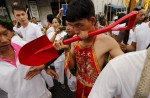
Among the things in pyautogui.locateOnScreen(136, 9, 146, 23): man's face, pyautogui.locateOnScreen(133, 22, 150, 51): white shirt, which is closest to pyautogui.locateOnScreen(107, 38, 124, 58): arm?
pyautogui.locateOnScreen(133, 22, 150, 51): white shirt

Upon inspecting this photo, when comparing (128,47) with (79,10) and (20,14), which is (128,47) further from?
(20,14)

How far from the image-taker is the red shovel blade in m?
1.36

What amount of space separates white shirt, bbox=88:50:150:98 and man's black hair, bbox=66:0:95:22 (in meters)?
0.53

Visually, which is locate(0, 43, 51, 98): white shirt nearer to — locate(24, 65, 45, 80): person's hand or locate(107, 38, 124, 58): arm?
locate(24, 65, 45, 80): person's hand

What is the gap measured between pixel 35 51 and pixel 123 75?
0.89 metres

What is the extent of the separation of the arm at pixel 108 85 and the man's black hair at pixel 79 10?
20.6 inches

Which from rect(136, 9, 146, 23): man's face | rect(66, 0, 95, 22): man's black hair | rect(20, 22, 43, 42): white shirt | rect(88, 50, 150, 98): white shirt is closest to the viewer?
rect(88, 50, 150, 98): white shirt

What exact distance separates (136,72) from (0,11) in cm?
1114

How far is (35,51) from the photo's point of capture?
1.44 metres

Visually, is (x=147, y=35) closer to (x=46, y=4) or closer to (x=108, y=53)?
(x=108, y=53)

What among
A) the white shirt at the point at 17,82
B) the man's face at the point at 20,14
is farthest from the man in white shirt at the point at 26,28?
the white shirt at the point at 17,82

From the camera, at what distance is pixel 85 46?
4.53 ft

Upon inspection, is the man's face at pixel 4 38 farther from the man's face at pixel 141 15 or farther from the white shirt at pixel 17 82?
the man's face at pixel 141 15

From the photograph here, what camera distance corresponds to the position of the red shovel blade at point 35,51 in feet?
4.48
